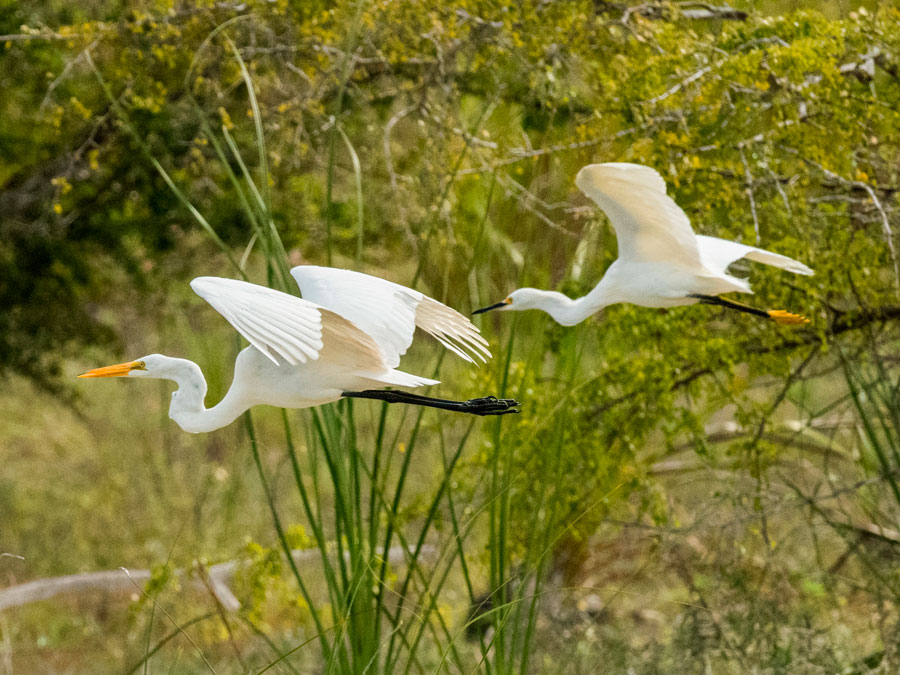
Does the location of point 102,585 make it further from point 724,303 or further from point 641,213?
point 641,213

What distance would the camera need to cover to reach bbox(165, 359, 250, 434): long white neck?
2025 millimetres

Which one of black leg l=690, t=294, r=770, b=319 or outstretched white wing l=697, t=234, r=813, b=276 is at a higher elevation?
outstretched white wing l=697, t=234, r=813, b=276

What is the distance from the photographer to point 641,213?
2561 millimetres

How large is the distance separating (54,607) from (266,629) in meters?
1.42

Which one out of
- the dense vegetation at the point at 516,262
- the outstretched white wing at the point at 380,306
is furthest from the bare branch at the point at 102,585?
the outstretched white wing at the point at 380,306

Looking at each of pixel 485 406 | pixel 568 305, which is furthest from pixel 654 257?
pixel 485 406

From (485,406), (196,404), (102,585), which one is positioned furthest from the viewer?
(102,585)

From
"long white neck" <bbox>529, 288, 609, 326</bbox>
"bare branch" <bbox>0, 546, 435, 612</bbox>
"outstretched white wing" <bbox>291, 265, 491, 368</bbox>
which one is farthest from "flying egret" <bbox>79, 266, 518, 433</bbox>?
"bare branch" <bbox>0, 546, 435, 612</bbox>

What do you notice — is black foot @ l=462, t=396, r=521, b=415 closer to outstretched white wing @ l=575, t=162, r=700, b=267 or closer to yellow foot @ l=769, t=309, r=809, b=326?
outstretched white wing @ l=575, t=162, r=700, b=267

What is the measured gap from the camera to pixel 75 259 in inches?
216

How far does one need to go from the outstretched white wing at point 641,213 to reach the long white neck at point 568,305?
0.42ft

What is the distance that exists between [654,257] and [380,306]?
36.6 inches

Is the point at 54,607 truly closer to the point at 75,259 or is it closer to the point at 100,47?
the point at 75,259

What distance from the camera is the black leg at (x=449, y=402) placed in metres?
2.14
